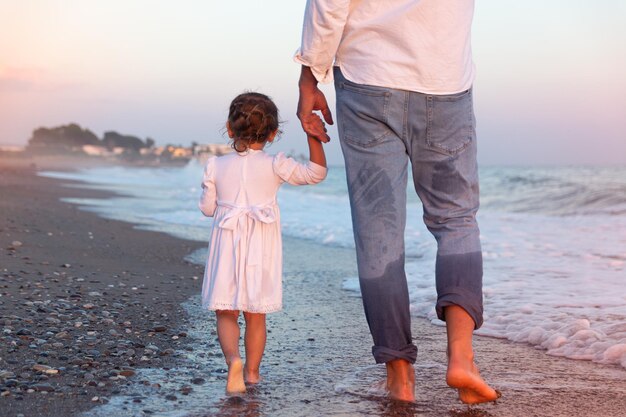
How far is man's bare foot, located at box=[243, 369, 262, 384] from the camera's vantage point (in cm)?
319

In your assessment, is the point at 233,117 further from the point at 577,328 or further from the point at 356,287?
the point at 356,287

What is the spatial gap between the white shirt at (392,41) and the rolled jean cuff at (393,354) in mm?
951

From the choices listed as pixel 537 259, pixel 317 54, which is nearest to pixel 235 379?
pixel 317 54

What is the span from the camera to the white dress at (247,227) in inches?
126

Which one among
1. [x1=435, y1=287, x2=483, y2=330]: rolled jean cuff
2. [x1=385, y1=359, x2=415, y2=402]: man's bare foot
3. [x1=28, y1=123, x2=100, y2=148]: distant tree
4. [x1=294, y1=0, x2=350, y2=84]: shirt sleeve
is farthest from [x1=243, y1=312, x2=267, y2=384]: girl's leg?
[x1=28, y1=123, x2=100, y2=148]: distant tree

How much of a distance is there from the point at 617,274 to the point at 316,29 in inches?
178

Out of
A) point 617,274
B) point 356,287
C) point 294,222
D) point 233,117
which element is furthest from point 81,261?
point 294,222

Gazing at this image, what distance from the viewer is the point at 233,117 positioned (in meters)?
3.32

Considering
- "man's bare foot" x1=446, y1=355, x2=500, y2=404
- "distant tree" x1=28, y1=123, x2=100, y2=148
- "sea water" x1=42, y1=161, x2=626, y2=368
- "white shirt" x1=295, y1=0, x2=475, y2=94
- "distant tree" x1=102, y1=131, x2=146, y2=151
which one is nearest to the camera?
"man's bare foot" x1=446, y1=355, x2=500, y2=404

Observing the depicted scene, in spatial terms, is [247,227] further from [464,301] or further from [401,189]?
[464,301]

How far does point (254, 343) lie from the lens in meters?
3.24

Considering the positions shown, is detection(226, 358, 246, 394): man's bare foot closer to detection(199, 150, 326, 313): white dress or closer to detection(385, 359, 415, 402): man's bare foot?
detection(199, 150, 326, 313): white dress

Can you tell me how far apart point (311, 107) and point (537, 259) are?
16.5 feet

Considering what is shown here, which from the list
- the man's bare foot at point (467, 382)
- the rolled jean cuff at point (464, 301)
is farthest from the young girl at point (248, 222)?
the man's bare foot at point (467, 382)
